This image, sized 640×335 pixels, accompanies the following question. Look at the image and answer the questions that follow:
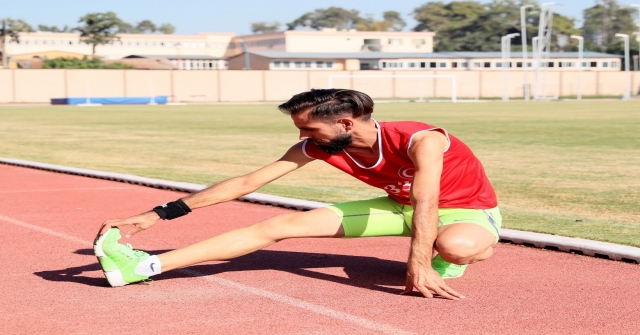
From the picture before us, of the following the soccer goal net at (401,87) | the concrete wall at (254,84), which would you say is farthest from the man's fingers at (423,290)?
the soccer goal net at (401,87)

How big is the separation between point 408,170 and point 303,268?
51.2 inches

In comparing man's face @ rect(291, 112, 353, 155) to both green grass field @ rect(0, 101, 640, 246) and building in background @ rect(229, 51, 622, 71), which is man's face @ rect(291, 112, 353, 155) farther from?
building in background @ rect(229, 51, 622, 71)

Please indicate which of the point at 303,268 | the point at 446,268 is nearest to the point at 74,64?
the point at 303,268

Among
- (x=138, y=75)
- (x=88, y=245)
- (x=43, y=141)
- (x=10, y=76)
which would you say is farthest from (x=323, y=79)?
(x=88, y=245)

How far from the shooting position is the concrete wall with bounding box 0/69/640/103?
79125 mm

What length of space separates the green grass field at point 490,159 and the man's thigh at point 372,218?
7.94 feet

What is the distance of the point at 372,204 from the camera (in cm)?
639

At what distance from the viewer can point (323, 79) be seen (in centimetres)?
9262

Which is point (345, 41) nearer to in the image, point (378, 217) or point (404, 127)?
point (378, 217)

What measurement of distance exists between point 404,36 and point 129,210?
141984 mm

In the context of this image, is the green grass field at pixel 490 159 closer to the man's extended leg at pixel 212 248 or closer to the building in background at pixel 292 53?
the man's extended leg at pixel 212 248

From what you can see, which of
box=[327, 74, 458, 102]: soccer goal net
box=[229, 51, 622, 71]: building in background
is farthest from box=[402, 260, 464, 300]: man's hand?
box=[229, 51, 622, 71]: building in background

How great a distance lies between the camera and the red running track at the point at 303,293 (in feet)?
16.7

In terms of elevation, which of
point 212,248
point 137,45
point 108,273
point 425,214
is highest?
point 137,45
